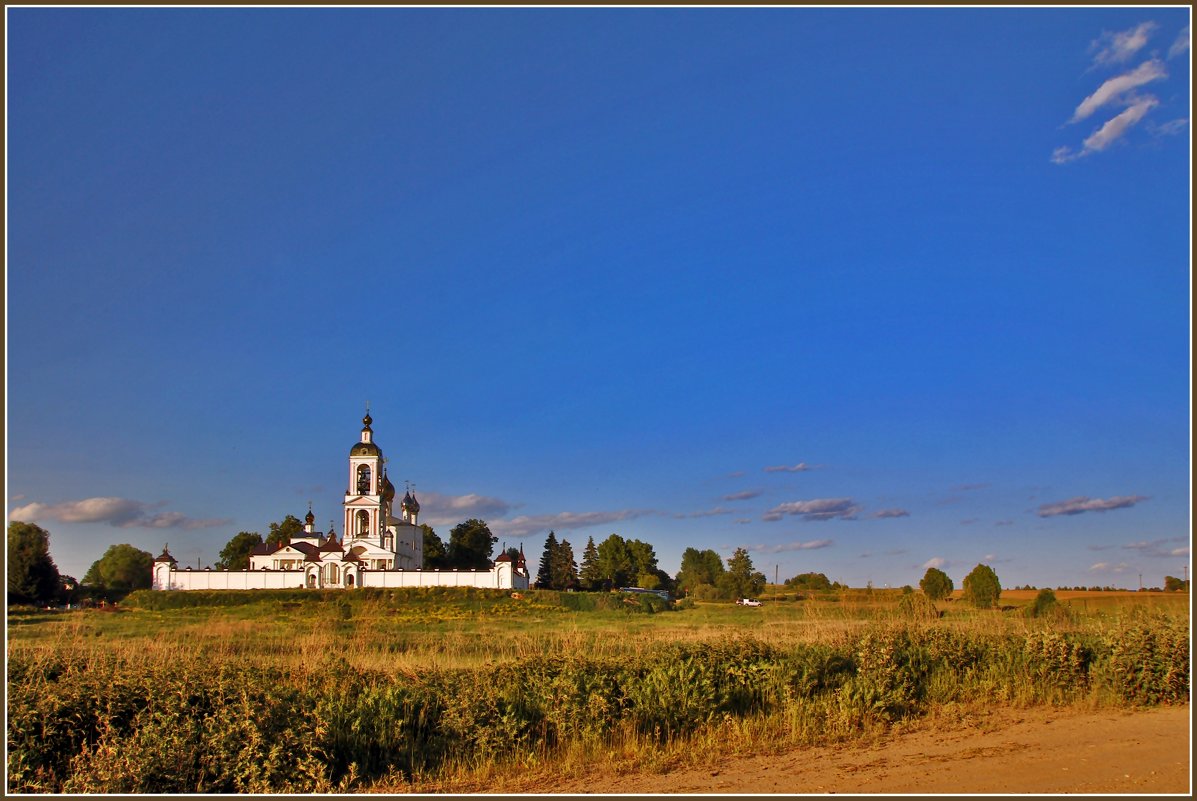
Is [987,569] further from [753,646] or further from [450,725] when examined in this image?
[450,725]

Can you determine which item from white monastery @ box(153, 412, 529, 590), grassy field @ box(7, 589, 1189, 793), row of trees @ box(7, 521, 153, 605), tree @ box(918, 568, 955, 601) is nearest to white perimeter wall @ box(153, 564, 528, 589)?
white monastery @ box(153, 412, 529, 590)

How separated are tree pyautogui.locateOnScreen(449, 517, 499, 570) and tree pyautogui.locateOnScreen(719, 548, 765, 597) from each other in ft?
88.1

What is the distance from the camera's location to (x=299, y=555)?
244ft

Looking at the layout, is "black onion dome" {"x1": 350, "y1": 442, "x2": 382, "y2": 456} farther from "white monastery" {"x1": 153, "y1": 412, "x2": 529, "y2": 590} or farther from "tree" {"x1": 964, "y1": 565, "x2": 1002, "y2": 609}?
"tree" {"x1": 964, "y1": 565, "x2": 1002, "y2": 609}

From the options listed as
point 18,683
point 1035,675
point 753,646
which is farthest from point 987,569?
point 18,683

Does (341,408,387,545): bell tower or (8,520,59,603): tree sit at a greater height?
(341,408,387,545): bell tower

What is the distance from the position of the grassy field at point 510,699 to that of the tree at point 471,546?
7283 cm

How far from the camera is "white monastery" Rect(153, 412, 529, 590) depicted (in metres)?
68.3

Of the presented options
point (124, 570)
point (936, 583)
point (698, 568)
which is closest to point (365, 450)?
point (124, 570)

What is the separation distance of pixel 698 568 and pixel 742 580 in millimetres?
28530

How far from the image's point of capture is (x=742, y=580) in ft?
217

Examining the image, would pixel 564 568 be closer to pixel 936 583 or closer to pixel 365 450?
pixel 365 450

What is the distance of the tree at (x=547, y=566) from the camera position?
3536 inches

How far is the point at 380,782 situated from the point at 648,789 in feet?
8.13
